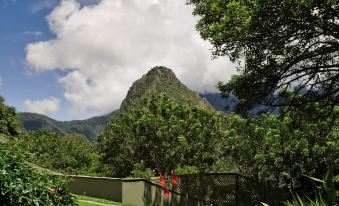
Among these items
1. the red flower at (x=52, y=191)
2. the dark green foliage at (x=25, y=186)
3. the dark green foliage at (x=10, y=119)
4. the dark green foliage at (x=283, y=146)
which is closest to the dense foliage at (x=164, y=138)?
the dark green foliage at (x=283, y=146)

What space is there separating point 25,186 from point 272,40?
8.64 m

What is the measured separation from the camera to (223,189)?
16969 mm

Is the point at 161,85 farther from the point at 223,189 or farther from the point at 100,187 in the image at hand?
the point at 223,189

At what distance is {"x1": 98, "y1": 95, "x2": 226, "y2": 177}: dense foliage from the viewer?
42.5 meters

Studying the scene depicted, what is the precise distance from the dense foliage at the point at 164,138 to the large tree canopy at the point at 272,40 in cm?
2596

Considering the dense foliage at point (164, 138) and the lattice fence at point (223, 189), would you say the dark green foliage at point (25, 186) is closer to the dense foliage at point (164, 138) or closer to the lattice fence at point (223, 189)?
the lattice fence at point (223, 189)

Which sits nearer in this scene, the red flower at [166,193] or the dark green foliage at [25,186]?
the dark green foliage at [25,186]

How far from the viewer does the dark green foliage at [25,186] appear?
643 cm

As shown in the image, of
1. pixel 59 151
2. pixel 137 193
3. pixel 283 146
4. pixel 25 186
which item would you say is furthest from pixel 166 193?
pixel 59 151

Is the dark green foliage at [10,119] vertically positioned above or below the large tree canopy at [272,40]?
above

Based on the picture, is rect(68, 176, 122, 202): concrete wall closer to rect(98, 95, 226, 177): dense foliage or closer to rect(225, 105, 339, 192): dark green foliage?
rect(225, 105, 339, 192): dark green foliage

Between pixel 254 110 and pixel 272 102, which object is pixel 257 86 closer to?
pixel 272 102

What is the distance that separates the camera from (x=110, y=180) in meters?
19.2

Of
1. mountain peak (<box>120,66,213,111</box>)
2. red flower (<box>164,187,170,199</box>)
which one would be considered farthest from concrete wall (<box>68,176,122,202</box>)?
mountain peak (<box>120,66,213,111</box>)
